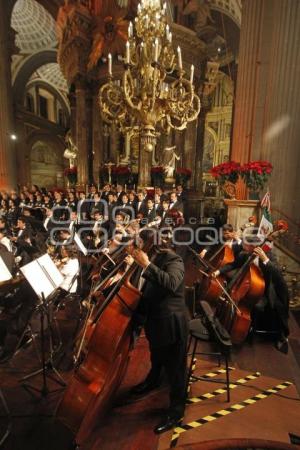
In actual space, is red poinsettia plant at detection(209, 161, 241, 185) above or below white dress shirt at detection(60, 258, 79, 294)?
above

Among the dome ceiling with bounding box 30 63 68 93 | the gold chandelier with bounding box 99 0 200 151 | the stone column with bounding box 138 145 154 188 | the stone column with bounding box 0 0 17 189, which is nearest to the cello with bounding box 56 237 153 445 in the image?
the gold chandelier with bounding box 99 0 200 151

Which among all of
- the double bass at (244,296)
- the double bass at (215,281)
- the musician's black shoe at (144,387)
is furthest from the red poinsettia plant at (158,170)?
the musician's black shoe at (144,387)

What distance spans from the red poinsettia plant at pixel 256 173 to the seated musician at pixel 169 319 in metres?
4.38

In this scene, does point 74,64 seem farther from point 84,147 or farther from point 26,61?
point 26,61

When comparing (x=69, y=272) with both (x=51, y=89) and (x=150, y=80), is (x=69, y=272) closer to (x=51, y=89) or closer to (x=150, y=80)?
(x=150, y=80)

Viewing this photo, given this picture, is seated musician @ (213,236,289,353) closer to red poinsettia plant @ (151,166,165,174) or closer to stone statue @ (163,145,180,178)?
red poinsettia plant @ (151,166,165,174)

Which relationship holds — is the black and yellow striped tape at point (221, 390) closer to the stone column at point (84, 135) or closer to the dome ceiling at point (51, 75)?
the stone column at point (84, 135)

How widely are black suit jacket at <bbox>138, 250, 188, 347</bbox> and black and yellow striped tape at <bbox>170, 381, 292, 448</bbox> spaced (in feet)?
3.06

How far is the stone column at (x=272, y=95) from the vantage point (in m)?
6.86

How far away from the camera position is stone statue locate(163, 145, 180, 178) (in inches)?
455

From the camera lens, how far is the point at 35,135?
23.4m

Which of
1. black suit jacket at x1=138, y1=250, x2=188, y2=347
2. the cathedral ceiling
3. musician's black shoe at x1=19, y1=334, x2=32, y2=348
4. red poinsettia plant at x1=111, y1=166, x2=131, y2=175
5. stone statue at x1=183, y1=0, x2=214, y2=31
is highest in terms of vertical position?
the cathedral ceiling

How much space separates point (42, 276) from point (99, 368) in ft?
4.14

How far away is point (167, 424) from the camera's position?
254cm
